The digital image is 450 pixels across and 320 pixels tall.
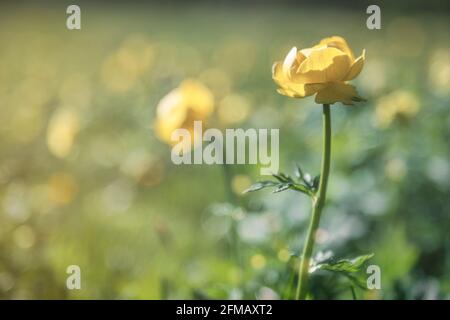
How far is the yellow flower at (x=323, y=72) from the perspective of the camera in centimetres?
89

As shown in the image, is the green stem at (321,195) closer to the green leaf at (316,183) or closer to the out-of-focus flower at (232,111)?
the green leaf at (316,183)

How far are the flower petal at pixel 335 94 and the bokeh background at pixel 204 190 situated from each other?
0.69 ft

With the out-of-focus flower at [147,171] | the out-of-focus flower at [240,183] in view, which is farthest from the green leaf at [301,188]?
the out-of-focus flower at [147,171]

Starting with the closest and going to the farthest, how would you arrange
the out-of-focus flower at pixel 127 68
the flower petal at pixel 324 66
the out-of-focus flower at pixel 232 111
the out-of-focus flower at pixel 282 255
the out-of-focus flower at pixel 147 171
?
the flower petal at pixel 324 66
the out-of-focus flower at pixel 282 255
the out-of-focus flower at pixel 147 171
the out-of-focus flower at pixel 232 111
the out-of-focus flower at pixel 127 68

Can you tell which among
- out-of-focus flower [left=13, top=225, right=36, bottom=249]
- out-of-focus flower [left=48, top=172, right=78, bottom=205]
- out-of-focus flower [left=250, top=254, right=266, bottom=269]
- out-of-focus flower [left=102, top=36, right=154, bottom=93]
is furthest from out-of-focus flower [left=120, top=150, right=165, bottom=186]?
out-of-focus flower [left=102, top=36, right=154, bottom=93]

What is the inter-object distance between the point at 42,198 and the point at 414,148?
0.96 meters

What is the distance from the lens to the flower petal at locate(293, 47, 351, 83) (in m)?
0.88

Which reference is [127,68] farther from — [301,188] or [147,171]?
[301,188]

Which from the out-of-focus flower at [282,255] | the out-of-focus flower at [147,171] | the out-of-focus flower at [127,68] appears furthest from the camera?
the out-of-focus flower at [127,68]

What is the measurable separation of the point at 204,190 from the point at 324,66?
46.1 inches

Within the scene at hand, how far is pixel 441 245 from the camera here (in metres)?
1.50

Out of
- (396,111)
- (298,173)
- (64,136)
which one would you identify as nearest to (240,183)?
(396,111)

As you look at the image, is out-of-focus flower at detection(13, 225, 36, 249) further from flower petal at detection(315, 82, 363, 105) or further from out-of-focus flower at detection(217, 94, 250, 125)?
flower petal at detection(315, 82, 363, 105)
